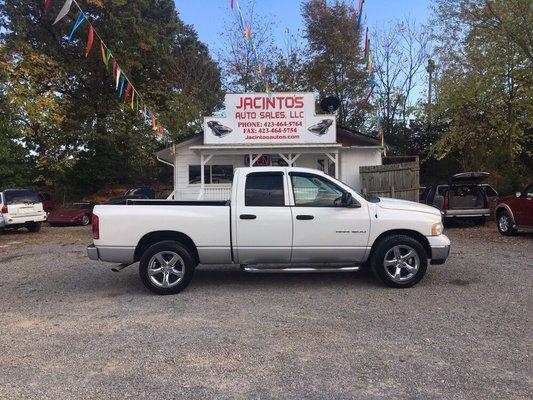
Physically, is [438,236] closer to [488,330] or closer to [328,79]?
[488,330]

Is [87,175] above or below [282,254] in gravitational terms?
above

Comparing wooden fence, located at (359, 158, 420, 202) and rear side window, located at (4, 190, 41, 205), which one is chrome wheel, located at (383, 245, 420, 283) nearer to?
wooden fence, located at (359, 158, 420, 202)

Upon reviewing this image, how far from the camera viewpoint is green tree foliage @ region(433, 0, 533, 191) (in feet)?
52.1

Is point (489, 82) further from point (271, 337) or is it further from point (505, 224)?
point (271, 337)

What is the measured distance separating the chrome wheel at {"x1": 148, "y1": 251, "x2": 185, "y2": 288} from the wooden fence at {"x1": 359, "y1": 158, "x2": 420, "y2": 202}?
438 inches

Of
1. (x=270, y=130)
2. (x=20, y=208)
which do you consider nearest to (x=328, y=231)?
(x=270, y=130)

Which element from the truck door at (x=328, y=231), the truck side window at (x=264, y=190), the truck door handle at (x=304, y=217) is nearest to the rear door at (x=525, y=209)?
the truck door at (x=328, y=231)

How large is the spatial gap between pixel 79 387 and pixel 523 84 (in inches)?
671

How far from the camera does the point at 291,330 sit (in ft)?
17.6

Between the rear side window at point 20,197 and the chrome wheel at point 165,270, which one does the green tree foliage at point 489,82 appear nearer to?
the chrome wheel at point 165,270

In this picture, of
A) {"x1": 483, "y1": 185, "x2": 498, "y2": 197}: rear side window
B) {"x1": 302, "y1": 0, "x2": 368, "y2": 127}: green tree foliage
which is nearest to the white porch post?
{"x1": 483, "y1": 185, "x2": 498, "y2": 197}: rear side window

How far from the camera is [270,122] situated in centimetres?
1717

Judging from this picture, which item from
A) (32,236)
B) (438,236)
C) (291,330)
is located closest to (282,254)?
(291,330)

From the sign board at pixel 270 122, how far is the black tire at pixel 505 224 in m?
6.08
